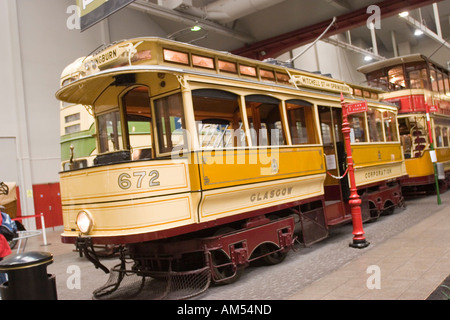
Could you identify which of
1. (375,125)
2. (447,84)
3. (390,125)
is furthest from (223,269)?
(447,84)

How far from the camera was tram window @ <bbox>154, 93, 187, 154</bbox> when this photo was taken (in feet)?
17.8

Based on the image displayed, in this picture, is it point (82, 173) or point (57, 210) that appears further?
point (57, 210)

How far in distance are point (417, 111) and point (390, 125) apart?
11.6ft

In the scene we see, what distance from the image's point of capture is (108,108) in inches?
249

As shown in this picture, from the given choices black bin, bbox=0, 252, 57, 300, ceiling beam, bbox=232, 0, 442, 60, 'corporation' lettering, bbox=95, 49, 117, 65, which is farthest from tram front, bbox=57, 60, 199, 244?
ceiling beam, bbox=232, 0, 442, 60

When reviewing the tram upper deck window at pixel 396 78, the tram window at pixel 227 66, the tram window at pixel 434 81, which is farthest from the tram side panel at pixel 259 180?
the tram window at pixel 434 81

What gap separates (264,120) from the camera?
6965 millimetres

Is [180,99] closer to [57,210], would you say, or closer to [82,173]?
[82,173]

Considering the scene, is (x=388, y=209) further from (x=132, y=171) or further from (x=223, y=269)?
(x=132, y=171)

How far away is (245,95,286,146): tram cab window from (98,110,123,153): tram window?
2.03 metres
